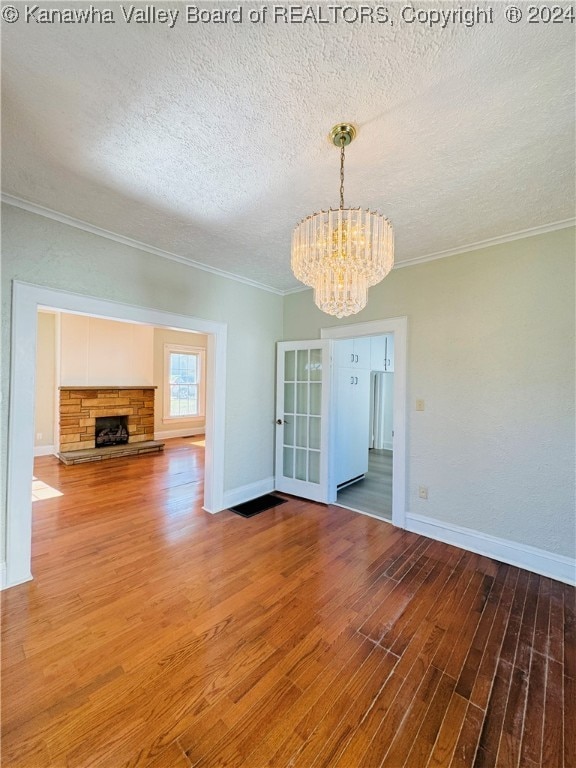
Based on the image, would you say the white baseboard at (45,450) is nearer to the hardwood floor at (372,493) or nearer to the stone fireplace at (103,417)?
the stone fireplace at (103,417)

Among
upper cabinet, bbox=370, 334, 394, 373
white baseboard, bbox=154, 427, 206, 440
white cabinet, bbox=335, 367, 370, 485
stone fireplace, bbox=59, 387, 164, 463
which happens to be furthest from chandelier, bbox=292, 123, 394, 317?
white baseboard, bbox=154, 427, 206, 440

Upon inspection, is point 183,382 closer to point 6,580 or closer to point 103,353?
point 103,353

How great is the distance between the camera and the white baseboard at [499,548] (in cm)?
232

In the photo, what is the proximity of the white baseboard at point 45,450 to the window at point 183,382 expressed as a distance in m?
2.27

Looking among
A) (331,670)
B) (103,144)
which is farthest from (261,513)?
(103,144)

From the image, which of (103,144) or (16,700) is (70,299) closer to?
(103,144)

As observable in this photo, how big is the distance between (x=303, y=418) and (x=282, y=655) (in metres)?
2.55

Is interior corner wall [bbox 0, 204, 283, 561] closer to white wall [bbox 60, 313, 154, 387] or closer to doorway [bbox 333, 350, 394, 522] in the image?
doorway [bbox 333, 350, 394, 522]

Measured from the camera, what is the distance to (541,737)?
4.16ft

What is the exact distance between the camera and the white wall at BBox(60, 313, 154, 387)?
5770 millimetres

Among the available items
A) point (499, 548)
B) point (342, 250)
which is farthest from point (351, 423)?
point (342, 250)

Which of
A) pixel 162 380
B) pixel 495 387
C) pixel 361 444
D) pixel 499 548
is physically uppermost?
pixel 162 380

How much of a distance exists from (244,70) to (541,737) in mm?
3013

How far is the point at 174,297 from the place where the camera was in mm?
3070
